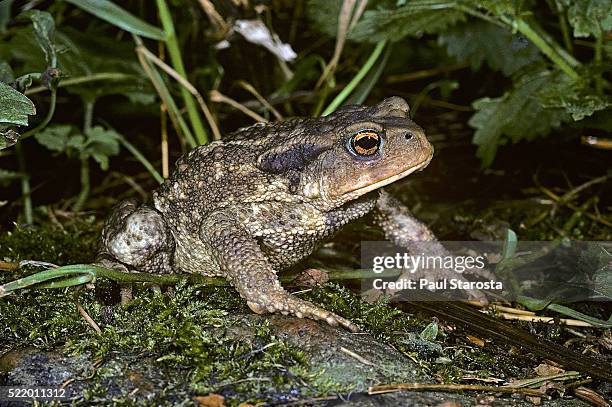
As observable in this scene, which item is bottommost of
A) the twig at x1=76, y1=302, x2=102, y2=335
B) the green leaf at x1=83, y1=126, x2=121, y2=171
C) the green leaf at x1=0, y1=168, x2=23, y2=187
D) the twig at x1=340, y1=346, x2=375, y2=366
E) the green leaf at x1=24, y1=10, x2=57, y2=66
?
the twig at x1=340, y1=346, x2=375, y2=366

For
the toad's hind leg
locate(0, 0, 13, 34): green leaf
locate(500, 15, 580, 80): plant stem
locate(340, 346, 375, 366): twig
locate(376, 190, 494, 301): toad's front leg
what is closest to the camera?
locate(340, 346, 375, 366): twig

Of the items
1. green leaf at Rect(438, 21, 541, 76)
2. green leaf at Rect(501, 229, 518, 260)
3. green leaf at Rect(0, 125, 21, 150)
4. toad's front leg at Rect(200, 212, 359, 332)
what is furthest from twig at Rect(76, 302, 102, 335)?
green leaf at Rect(438, 21, 541, 76)

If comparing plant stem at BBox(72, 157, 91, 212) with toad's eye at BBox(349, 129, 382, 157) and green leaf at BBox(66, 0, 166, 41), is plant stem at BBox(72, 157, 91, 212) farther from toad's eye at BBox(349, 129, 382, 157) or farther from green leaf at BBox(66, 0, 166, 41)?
toad's eye at BBox(349, 129, 382, 157)

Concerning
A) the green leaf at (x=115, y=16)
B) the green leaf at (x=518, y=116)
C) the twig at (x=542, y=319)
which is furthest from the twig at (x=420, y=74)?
the twig at (x=542, y=319)

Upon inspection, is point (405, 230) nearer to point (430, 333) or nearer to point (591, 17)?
point (430, 333)

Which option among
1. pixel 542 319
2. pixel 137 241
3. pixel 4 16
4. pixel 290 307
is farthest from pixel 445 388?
pixel 4 16

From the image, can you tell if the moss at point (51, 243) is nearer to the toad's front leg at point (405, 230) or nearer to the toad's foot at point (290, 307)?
the toad's foot at point (290, 307)
